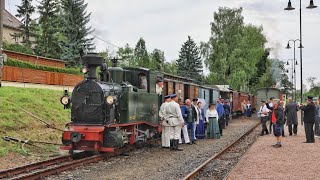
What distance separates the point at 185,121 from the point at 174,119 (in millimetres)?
2473

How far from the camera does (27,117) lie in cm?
1738

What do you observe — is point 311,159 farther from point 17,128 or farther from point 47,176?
point 17,128

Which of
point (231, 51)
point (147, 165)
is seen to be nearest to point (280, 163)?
point (147, 165)

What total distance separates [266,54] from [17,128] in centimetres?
5393

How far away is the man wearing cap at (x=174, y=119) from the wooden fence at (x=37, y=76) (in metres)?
15.0

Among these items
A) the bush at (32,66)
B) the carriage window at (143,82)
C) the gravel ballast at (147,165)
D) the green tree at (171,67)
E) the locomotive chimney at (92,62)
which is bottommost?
the gravel ballast at (147,165)

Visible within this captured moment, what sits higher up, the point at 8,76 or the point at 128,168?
the point at 8,76

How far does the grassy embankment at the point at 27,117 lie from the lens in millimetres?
14861

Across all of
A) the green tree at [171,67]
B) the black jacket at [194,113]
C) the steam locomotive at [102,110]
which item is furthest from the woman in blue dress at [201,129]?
the green tree at [171,67]

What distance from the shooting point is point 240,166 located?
35.6 feet

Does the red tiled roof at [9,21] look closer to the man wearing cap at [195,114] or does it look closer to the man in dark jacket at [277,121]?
the man wearing cap at [195,114]

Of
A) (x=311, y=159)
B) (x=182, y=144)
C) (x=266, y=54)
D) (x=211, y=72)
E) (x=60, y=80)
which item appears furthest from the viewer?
(x=266, y=54)

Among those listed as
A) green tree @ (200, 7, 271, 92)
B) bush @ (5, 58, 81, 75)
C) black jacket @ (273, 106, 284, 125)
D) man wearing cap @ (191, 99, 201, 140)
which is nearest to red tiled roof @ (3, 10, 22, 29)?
bush @ (5, 58, 81, 75)

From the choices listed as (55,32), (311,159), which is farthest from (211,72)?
(311,159)
